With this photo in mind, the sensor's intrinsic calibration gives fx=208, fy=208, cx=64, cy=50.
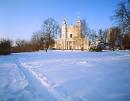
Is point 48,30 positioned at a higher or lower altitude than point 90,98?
higher

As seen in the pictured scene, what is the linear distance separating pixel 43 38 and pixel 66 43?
27.3 m

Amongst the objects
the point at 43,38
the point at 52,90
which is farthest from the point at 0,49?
the point at 52,90

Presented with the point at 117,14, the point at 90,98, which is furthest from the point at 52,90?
the point at 117,14

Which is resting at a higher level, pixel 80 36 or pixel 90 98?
pixel 80 36

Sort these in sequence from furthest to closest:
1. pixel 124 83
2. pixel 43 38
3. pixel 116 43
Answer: pixel 116 43
pixel 43 38
pixel 124 83

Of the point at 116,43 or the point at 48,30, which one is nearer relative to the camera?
the point at 48,30

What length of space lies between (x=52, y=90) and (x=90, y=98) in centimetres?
183

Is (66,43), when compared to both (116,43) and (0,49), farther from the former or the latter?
(0,49)

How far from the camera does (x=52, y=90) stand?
8.20 metres

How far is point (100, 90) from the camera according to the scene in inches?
312

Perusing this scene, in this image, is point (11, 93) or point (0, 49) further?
point (0, 49)

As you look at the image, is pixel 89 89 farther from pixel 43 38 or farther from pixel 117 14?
pixel 43 38

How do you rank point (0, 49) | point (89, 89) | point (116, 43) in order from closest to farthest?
point (89, 89)
point (0, 49)
point (116, 43)

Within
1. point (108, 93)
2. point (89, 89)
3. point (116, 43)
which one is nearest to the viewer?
point (108, 93)
